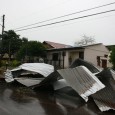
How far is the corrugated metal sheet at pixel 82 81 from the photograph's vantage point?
977cm

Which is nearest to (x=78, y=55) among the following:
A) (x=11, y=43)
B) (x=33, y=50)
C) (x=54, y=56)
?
(x=54, y=56)

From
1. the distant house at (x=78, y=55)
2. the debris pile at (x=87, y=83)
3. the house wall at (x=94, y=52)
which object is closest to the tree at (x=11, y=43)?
the distant house at (x=78, y=55)

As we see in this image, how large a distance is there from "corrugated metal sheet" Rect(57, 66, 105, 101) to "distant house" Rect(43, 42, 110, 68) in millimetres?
27277

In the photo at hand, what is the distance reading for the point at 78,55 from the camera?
134 feet

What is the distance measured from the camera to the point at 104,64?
41312 millimetres

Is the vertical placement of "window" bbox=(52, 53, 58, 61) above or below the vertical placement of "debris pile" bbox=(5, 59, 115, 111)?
above

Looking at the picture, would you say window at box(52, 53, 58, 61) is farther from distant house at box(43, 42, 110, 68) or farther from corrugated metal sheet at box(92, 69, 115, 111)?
corrugated metal sheet at box(92, 69, 115, 111)

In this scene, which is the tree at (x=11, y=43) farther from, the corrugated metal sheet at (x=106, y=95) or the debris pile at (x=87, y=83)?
the corrugated metal sheet at (x=106, y=95)

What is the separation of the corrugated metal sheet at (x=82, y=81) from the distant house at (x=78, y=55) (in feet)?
89.5

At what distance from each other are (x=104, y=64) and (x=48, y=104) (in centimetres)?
3228

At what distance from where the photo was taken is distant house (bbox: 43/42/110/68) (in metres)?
39.3

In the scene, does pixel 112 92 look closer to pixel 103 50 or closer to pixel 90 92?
pixel 90 92

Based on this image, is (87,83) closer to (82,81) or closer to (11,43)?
(82,81)

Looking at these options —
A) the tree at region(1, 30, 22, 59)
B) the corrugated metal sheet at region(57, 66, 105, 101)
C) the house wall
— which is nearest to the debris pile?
the corrugated metal sheet at region(57, 66, 105, 101)
